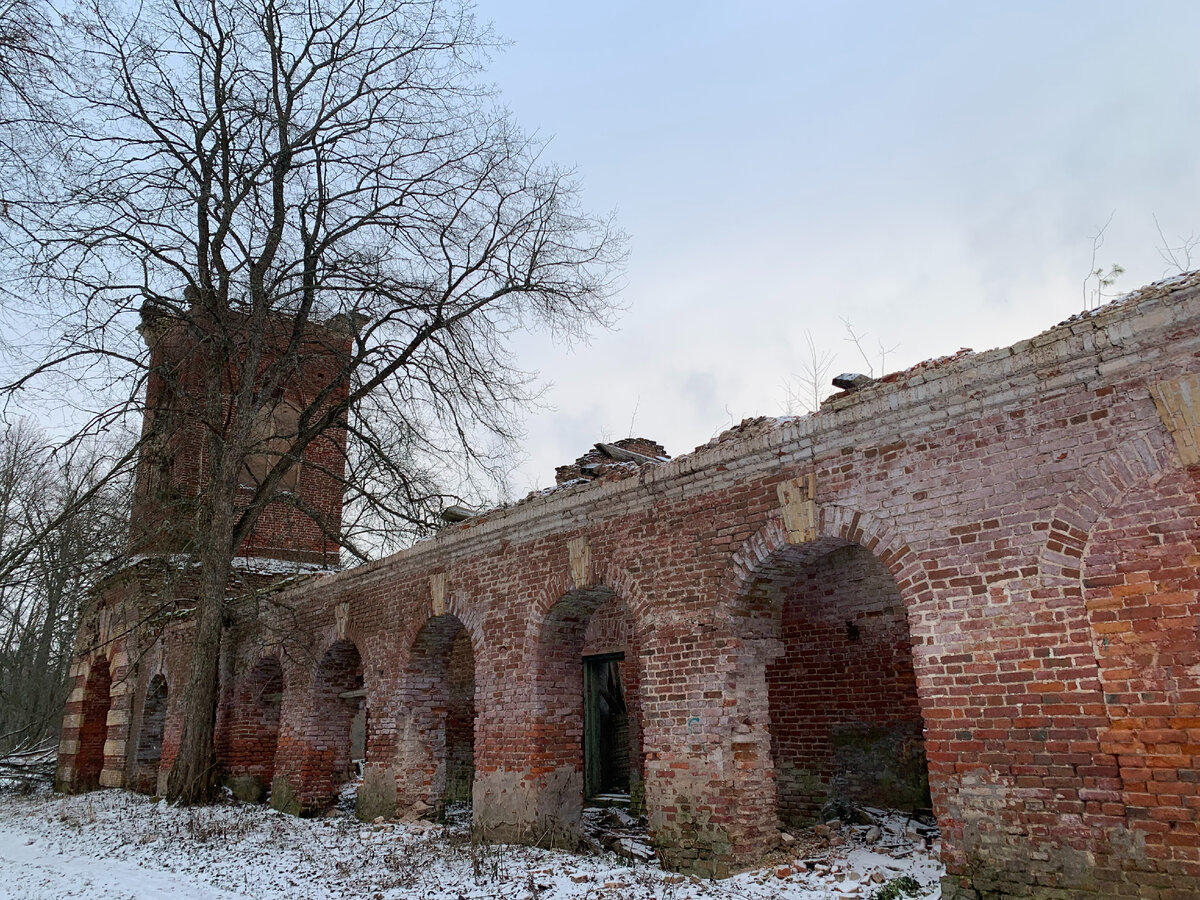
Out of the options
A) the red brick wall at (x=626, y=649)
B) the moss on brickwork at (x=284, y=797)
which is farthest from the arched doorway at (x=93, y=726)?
the red brick wall at (x=626, y=649)

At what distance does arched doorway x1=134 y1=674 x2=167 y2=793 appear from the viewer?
1675 centimetres

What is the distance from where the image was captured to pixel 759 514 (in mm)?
7164

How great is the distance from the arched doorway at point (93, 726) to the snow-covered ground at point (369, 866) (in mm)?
8081

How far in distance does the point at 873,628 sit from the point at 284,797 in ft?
31.6

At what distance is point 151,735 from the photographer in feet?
56.9

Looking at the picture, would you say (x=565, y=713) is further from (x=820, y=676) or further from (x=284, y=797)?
(x=284, y=797)

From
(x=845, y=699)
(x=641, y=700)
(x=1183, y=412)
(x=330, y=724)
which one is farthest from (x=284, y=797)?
(x=1183, y=412)

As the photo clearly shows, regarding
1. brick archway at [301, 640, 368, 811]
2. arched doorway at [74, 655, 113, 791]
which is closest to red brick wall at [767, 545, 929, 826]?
brick archway at [301, 640, 368, 811]

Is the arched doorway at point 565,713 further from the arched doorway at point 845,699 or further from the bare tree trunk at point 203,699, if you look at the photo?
the bare tree trunk at point 203,699

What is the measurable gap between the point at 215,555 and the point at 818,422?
35.5ft

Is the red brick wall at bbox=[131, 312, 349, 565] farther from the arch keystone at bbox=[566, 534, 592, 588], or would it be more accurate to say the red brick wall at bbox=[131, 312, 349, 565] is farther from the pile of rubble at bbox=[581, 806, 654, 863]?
the pile of rubble at bbox=[581, 806, 654, 863]

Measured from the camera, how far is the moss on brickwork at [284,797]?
12477 mm

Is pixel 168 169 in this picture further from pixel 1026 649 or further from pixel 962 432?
pixel 1026 649

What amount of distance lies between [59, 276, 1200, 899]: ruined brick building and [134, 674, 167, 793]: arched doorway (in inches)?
221
